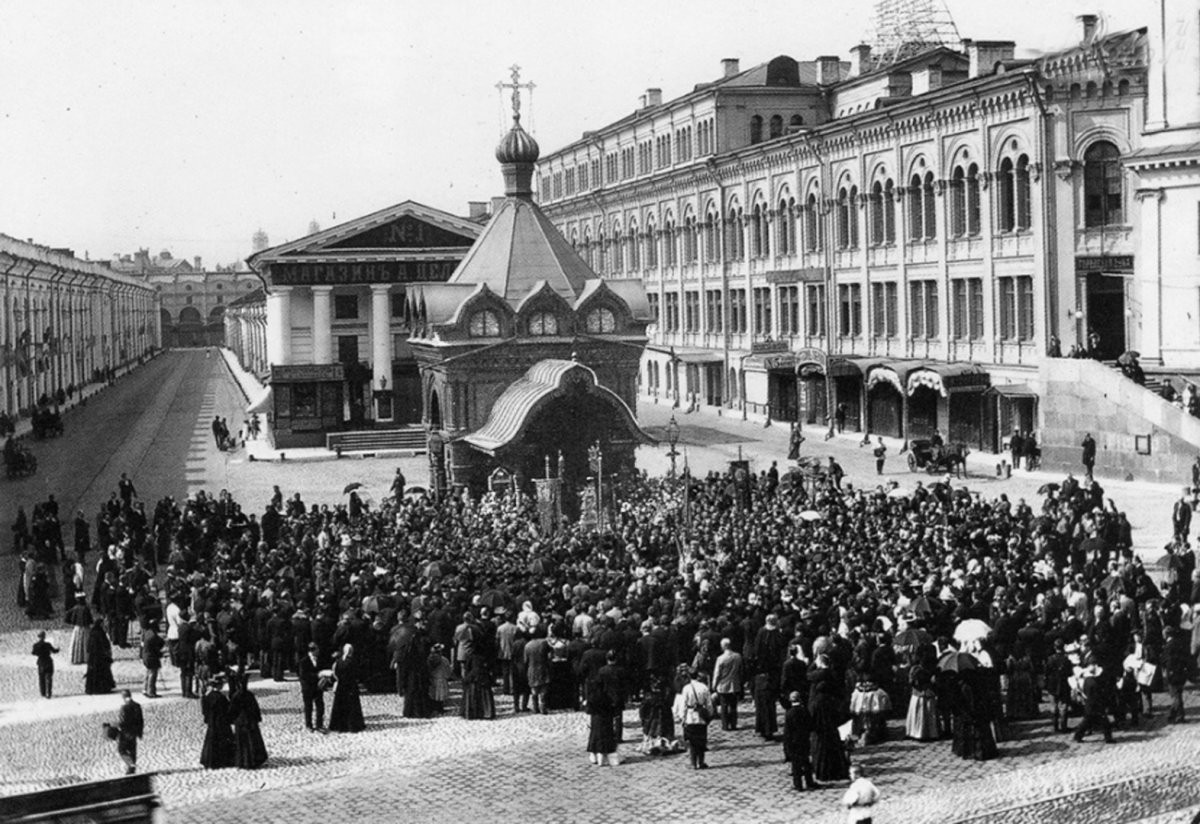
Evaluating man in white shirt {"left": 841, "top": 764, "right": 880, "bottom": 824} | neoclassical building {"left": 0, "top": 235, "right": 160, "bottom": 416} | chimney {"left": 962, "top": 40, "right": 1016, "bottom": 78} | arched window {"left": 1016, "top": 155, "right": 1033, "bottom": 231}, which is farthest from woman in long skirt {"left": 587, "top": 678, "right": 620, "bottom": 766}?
neoclassical building {"left": 0, "top": 235, "right": 160, "bottom": 416}

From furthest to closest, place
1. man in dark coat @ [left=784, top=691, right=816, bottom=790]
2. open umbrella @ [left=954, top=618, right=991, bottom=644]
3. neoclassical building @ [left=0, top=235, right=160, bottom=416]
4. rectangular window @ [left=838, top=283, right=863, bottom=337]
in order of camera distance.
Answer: neoclassical building @ [left=0, top=235, right=160, bottom=416] < rectangular window @ [left=838, top=283, right=863, bottom=337] < open umbrella @ [left=954, top=618, right=991, bottom=644] < man in dark coat @ [left=784, top=691, right=816, bottom=790]

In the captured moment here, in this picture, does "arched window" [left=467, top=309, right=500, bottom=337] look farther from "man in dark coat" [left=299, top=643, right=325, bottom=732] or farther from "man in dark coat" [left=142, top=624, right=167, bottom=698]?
"man in dark coat" [left=299, top=643, right=325, bottom=732]

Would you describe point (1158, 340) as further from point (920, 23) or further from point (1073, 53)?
point (920, 23)

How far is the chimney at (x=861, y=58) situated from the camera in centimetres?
6950

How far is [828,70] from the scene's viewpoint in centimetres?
7369

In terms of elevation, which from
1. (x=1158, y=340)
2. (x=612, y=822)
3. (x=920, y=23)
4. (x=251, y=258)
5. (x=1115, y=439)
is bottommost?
(x=612, y=822)

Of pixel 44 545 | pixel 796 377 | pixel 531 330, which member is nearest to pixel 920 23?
pixel 796 377

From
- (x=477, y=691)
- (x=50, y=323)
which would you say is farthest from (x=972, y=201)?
(x=50, y=323)

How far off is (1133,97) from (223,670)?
3512cm

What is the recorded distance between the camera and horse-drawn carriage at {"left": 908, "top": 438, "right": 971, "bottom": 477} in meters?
42.9

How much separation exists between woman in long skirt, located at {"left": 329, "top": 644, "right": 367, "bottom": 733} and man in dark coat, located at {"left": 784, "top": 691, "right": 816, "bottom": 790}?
578cm

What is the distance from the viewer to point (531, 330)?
36.1 m

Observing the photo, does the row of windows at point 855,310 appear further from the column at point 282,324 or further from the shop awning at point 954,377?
the column at point 282,324

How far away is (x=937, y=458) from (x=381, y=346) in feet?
97.8
